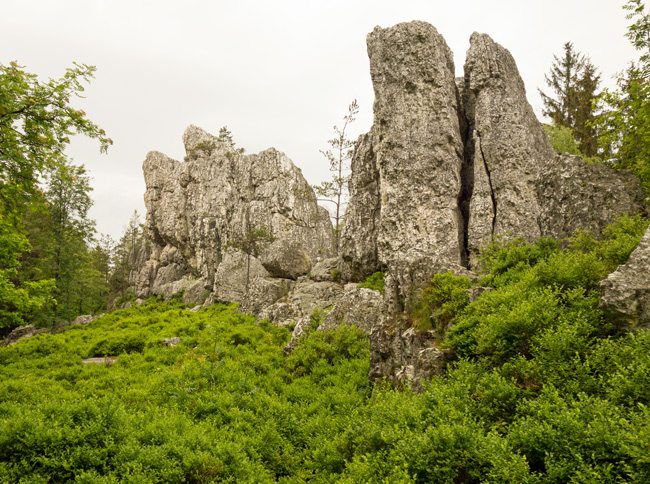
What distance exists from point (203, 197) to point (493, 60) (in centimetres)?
4121

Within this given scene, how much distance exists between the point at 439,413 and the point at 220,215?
46933 millimetres

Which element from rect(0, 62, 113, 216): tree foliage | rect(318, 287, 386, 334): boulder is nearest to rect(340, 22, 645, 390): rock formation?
rect(318, 287, 386, 334): boulder

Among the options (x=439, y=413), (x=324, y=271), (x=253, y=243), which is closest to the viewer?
(x=439, y=413)

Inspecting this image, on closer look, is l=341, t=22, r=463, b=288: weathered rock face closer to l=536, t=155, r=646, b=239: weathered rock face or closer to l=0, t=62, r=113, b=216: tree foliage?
l=536, t=155, r=646, b=239: weathered rock face

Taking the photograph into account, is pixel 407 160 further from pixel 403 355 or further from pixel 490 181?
pixel 403 355

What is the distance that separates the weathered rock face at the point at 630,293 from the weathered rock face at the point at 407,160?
622 inches

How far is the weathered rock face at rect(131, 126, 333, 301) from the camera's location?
40312 millimetres

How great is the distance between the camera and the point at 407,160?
24.6 m

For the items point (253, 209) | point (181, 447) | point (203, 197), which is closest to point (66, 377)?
point (181, 447)

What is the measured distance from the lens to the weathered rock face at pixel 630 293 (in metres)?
6.29

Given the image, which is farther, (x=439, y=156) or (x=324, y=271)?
(x=324, y=271)

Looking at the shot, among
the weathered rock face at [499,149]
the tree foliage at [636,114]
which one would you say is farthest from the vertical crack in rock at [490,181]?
the tree foliage at [636,114]

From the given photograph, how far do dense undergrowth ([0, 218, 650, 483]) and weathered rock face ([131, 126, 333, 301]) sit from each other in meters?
25.8

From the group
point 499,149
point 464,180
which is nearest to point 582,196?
point 499,149
